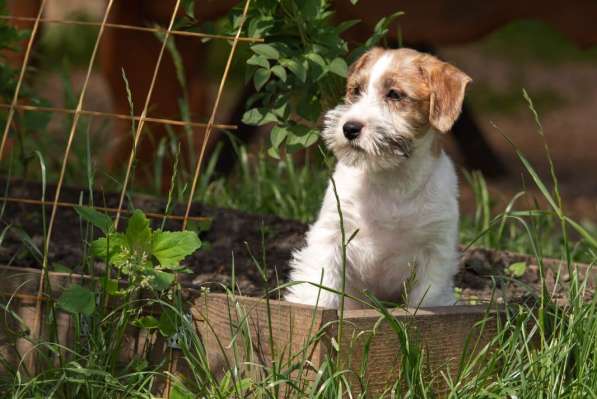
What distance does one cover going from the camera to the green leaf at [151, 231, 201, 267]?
3.53 meters

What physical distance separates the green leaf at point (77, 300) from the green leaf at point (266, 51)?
1012 mm

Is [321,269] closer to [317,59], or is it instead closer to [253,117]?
[253,117]

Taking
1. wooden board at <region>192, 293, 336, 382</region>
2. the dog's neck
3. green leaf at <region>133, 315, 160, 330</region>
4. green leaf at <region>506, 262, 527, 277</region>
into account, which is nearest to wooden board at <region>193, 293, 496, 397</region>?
wooden board at <region>192, 293, 336, 382</region>

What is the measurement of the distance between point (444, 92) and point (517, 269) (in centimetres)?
125

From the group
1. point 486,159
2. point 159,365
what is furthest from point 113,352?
point 486,159

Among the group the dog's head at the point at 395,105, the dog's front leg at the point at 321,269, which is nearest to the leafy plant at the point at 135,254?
the dog's front leg at the point at 321,269

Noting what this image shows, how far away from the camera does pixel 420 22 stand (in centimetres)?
669

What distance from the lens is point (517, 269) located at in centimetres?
482

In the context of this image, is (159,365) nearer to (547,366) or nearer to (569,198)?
(547,366)

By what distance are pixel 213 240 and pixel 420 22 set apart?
7.44 ft

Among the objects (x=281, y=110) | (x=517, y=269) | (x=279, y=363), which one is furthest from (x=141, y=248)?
(x=517, y=269)

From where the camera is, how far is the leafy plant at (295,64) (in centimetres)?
389

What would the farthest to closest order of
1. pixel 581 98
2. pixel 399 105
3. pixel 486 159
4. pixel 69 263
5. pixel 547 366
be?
pixel 581 98, pixel 486 159, pixel 69 263, pixel 399 105, pixel 547 366

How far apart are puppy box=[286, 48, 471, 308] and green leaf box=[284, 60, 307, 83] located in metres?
0.16
